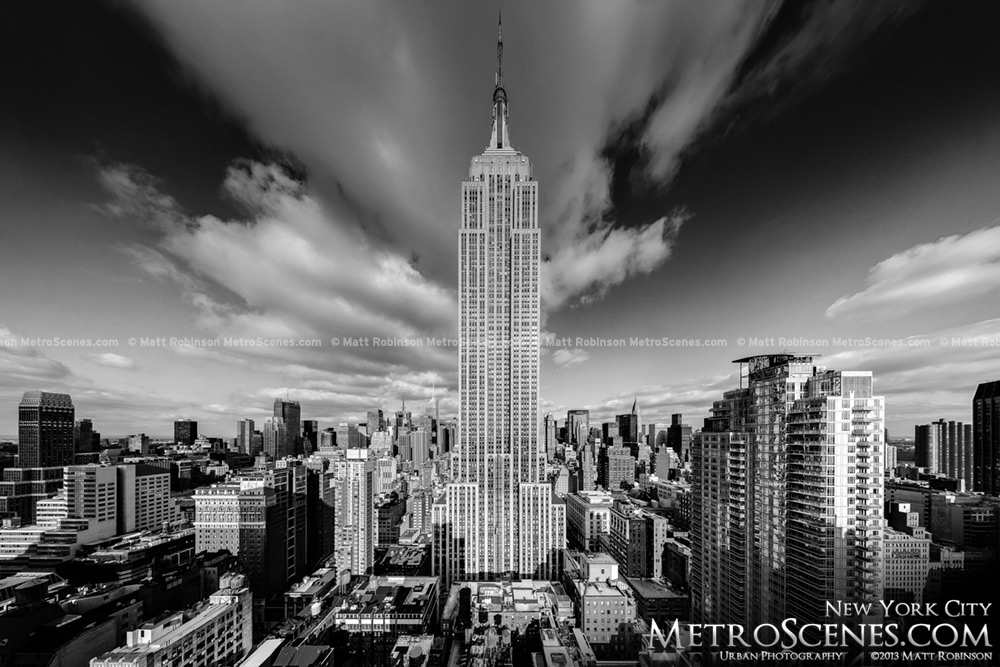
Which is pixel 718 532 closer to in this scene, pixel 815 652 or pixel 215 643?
pixel 815 652

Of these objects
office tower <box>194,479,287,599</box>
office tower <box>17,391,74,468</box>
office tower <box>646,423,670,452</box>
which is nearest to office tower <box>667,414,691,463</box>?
office tower <box>646,423,670,452</box>

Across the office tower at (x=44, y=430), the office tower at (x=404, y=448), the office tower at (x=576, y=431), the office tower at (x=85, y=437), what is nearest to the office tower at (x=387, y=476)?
the office tower at (x=404, y=448)

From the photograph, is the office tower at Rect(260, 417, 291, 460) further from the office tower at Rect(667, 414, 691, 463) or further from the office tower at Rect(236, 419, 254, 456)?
the office tower at Rect(667, 414, 691, 463)

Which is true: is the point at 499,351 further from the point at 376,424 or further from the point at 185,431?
the point at 185,431

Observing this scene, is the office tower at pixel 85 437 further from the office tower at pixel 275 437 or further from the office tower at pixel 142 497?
the office tower at pixel 275 437

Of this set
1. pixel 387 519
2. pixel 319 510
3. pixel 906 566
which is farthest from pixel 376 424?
pixel 906 566

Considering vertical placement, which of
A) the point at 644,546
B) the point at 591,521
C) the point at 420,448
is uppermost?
the point at 420,448

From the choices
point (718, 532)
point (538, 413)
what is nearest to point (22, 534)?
point (538, 413)
